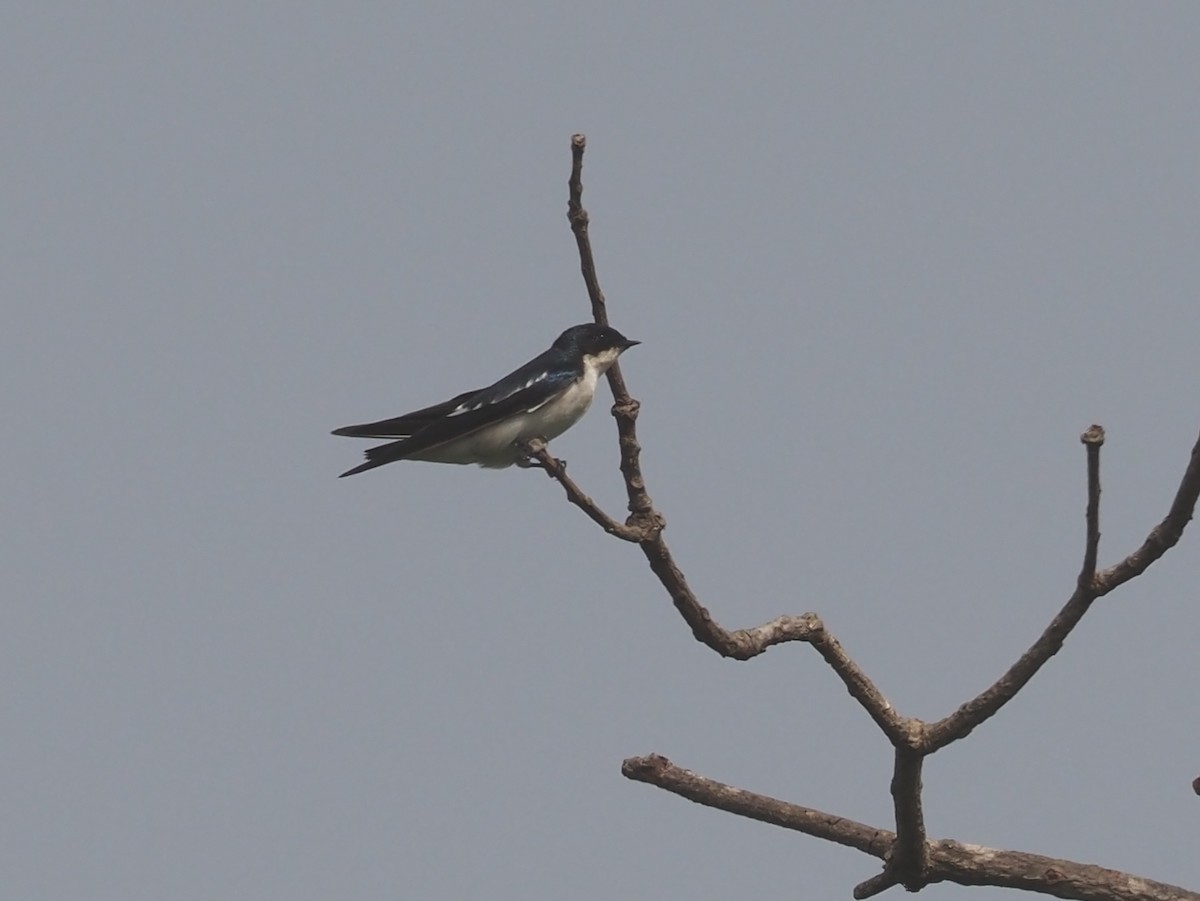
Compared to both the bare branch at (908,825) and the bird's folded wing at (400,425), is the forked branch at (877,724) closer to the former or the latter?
the bare branch at (908,825)

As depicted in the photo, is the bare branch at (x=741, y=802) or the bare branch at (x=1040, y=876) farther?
the bare branch at (x=741, y=802)

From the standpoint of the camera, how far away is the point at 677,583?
6371mm

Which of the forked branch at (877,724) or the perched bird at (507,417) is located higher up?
the perched bird at (507,417)

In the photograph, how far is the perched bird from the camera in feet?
28.5

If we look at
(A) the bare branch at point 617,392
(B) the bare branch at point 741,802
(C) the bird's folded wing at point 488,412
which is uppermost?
(C) the bird's folded wing at point 488,412

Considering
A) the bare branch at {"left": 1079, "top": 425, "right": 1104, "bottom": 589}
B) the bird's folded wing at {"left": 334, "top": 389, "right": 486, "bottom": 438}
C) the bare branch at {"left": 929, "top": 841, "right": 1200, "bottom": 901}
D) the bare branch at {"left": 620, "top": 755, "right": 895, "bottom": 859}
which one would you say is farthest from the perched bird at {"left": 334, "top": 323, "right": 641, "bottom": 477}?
the bare branch at {"left": 1079, "top": 425, "right": 1104, "bottom": 589}

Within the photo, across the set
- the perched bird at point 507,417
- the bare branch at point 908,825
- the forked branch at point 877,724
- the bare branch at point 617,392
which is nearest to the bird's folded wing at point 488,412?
the perched bird at point 507,417

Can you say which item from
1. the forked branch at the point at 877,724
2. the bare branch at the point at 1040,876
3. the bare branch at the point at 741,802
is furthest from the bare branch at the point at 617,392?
the bare branch at the point at 1040,876

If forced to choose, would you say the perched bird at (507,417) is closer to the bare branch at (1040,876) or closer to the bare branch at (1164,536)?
the bare branch at (1040,876)

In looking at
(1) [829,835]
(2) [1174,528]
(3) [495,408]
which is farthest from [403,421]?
(2) [1174,528]

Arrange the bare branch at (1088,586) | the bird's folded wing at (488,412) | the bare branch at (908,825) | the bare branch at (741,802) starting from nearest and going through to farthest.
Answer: the bare branch at (1088,586), the bare branch at (908,825), the bare branch at (741,802), the bird's folded wing at (488,412)

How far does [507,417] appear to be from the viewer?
8688 millimetres

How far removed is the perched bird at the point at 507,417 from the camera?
8.67 meters

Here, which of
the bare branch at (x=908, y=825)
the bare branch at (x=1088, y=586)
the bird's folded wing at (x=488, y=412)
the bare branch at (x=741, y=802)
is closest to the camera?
the bare branch at (x=1088, y=586)
